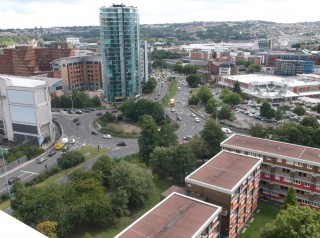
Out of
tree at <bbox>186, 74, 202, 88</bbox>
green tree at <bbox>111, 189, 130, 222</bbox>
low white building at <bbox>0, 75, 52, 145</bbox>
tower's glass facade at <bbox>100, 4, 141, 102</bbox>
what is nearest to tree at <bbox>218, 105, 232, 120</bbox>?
tower's glass facade at <bbox>100, 4, 141, 102</bbox>

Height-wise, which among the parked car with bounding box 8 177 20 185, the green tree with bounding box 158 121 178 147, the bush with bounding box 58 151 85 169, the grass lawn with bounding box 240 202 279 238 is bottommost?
the grass lawn with bounding box 240 202 279 238

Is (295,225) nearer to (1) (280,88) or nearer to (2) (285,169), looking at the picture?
(2) (285,169)

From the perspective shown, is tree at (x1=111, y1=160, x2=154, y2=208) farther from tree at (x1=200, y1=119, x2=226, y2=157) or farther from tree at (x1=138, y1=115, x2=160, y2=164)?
tree at (x1=200, y1=119, x2=226, y2=157)

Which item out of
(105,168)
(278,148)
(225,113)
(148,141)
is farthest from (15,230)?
(225,113)

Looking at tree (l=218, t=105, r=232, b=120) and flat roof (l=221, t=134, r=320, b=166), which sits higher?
flat roof (l=221, t=134, r=320, b=166)

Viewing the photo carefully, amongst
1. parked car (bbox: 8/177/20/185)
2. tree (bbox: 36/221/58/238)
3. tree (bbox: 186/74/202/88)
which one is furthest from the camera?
tree (bbox: 186/74/202/88)

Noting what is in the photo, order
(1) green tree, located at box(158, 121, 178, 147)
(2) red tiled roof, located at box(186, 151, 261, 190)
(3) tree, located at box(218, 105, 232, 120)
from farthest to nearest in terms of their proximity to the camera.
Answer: (3) tree, located at box(218, 105, 232, 120), (1) green tree, located at box(158, 121, 178, 147), (2) red tiled roof, located at box(186, 151, 261, 190)

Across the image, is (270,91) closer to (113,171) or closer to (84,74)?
(84,74)

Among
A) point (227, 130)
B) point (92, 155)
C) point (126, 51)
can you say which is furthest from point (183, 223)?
point (126, 51)
